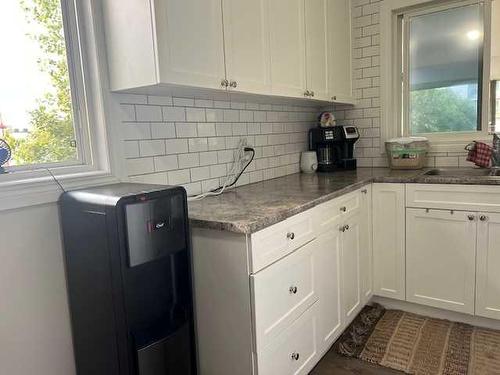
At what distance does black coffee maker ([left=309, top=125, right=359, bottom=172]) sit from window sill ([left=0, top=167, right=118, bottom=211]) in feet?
5.90

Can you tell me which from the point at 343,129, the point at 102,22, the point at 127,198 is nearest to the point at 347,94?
the point at 343,129

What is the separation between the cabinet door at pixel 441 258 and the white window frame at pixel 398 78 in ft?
2.40

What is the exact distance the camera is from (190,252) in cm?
→ 144

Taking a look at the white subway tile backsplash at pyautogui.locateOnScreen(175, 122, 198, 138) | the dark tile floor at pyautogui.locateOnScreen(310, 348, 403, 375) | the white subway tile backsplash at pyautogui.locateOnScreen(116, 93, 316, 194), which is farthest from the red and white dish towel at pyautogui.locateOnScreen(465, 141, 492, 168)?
the white subway tile backsplash at pyautogui.locateOnScreen(175, 122, 198, 138)

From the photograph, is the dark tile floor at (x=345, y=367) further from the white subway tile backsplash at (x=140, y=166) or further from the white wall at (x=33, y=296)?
the white subway tile backsplash at (x=140, y=166)

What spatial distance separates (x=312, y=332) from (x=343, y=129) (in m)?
1.60

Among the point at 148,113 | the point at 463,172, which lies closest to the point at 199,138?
the point at 148,113

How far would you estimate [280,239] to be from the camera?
4.88 feet

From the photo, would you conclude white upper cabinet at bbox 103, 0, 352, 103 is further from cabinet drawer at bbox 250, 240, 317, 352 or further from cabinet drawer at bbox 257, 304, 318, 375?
cabinet drawer at bbox 257, 304, 318, 375

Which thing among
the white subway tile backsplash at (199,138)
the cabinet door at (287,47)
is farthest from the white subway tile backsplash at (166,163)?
the cabinet door at (287,47)

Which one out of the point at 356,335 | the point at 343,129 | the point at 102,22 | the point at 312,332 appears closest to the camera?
the point at 102,22

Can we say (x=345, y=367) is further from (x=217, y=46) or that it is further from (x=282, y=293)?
(x=217, y=46)

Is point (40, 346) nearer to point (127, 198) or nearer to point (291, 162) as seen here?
point (127, 198)

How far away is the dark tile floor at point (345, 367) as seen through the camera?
6.24ft
